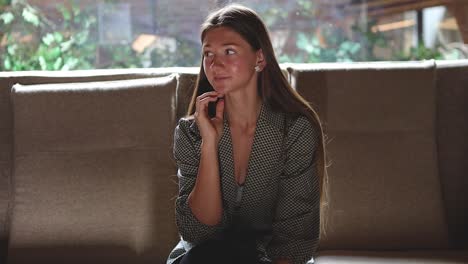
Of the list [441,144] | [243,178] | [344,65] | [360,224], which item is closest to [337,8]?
[344,65]

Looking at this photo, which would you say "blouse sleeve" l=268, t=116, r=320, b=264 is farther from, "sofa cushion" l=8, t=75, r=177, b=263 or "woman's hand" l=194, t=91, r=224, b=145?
"sofa cushion" l=8, t=75, r=177, b=263

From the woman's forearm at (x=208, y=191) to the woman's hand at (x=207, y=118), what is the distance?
0.02m

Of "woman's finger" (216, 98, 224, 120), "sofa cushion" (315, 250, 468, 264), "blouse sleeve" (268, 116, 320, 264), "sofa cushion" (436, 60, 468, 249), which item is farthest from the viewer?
"sofa cushion" (436, 60, 468, 249)

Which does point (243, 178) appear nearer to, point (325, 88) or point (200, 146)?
point (200, 146)

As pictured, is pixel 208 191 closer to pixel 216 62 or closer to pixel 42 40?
pixel 216 62

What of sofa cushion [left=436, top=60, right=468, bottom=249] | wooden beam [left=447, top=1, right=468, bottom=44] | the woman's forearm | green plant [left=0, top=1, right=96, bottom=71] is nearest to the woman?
the woman's forearm

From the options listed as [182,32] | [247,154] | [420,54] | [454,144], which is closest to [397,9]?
[420,54]

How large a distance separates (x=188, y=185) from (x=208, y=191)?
11 cm

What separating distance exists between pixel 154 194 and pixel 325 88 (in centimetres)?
69

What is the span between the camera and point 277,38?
9.18ft

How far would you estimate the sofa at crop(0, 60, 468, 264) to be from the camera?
214cm

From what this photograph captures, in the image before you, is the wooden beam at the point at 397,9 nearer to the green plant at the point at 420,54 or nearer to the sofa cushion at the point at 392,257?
the green plant at the point at 420,54

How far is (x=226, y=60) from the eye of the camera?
1690 millimetres

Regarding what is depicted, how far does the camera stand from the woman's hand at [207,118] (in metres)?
1.71
